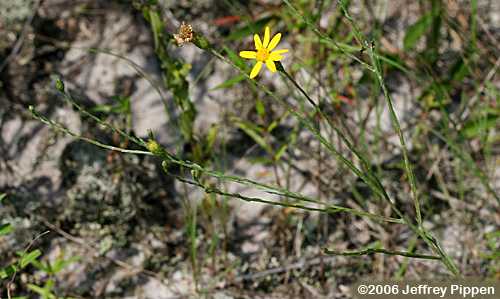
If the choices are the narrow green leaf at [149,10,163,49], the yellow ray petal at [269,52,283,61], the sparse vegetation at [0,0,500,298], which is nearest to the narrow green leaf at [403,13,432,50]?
the sparse vegetation at [0,0,500,298]

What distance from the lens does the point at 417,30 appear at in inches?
106

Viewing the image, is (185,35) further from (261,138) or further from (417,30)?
(417,30)

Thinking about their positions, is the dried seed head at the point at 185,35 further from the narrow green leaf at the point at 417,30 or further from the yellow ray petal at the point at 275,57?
the narrow green leaf at the point at 417,30

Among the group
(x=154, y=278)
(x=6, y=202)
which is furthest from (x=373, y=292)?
(x=6, y=202)

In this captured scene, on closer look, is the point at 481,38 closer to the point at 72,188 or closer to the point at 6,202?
the point at 72,188

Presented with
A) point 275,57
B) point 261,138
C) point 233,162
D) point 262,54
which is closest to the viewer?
point 275,57

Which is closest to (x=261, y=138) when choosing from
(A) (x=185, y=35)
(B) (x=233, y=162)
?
(B) (x=233, y=162)

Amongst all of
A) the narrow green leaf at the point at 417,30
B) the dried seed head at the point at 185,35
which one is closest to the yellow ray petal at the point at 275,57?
the dried seed head at the point at 185,35

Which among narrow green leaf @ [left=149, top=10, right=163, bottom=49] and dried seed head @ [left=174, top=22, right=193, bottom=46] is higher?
narrow green leaf @ [left=149, top=10, right=163, bottom=49]

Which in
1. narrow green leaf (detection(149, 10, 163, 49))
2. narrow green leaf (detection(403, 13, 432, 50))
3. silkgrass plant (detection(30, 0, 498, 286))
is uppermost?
narrow green leaf (detection(403, 13, 432, 50))

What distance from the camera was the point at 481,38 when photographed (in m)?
2.85

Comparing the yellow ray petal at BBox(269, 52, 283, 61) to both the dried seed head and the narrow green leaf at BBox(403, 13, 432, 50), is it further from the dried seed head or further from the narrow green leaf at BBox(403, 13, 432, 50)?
the narrow green leaf at BBox(403, 13, 432, 50)

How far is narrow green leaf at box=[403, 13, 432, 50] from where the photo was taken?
2.66m

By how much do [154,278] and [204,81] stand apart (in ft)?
3.14
